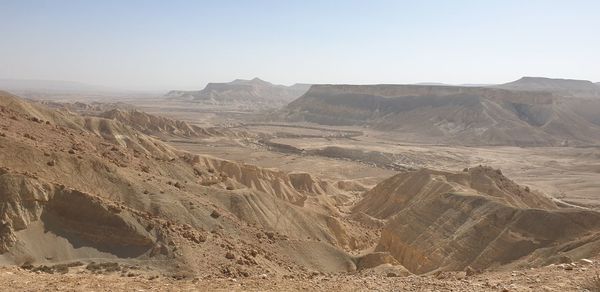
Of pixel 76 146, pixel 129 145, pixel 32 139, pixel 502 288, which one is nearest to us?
pixel 502 288

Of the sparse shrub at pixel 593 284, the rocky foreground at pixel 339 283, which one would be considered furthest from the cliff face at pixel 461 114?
the sparse shrub at pixel 593 284

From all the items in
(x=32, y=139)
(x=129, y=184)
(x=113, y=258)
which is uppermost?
(x=32, y=139)

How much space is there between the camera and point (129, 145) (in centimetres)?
5694

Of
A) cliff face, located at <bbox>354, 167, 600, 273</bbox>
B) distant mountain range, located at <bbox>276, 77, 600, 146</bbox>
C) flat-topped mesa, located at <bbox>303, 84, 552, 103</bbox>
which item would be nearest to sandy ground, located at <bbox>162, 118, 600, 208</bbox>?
distant mountain range, located at <bbox>276, 77, 600, 146</bbox>

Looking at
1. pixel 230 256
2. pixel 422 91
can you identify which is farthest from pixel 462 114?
pixel 230 256

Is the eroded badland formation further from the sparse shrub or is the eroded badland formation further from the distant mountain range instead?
the distant mountain range

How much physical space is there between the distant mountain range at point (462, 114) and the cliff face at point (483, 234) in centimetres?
8213

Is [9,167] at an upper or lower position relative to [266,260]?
upper

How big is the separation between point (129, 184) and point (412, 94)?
133 m

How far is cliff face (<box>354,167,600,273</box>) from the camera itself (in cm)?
2417

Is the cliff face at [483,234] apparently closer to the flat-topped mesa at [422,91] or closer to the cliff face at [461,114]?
the cliff face at [461,114]

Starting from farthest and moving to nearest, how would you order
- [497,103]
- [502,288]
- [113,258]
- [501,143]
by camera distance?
[497,103] < [501,143] < [113,258] < [502,288]

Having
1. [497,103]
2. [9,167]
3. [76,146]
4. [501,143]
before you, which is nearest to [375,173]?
[501,143]

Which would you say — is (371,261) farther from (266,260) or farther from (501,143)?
(501,143)
